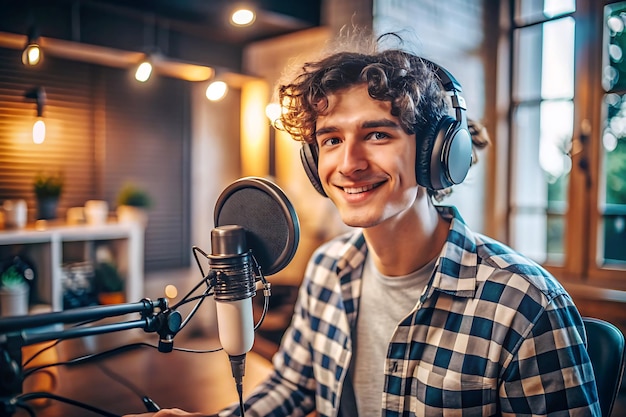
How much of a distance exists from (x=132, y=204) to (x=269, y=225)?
2262 millimetres

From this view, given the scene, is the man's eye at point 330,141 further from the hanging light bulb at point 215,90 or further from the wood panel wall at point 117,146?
the wood panel wall at point 117,146

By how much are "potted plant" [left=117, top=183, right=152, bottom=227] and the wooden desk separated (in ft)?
4.20

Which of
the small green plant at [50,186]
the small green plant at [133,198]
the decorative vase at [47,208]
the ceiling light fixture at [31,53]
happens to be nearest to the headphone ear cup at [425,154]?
the ceiling light fixture at [31,53]

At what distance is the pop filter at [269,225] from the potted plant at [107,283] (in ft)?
5.64

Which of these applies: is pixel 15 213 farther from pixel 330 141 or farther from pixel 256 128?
pixel 256 128

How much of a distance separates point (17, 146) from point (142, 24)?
2.00m

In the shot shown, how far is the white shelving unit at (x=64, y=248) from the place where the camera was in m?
1.75

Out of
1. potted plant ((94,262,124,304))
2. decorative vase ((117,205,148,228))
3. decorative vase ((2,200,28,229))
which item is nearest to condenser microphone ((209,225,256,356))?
decorative vase ((2,200,28,229))

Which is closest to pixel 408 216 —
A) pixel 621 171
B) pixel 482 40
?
pixel 621 171

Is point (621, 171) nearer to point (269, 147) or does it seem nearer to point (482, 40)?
point (482, 40)

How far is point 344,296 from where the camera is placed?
4.01ft

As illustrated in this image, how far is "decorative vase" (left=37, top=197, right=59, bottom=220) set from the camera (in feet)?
6.59

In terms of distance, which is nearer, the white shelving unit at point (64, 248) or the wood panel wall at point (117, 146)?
the white shelving unit at point (64, 248)

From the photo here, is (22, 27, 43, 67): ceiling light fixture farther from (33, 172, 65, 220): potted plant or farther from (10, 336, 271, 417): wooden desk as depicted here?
(10, 336, 271, 417): wooden desk
